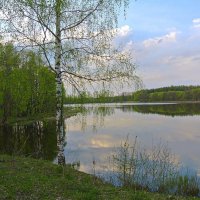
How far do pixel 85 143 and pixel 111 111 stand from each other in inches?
721

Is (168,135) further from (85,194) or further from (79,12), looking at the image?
(85,194)

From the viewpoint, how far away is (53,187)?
11.6 meters

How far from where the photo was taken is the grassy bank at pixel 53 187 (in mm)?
10594

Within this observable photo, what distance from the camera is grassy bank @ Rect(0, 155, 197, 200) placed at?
10.6 metres

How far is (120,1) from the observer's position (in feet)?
46.3

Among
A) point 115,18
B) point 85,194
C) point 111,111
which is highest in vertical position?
point 115,18

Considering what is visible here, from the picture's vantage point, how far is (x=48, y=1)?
13.6m

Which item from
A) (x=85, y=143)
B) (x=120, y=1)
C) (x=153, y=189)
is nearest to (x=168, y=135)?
(x=85, y=143)

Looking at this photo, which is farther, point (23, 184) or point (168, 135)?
point (168, 135)

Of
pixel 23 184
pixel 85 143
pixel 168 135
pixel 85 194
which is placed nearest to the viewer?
pixel 85 194

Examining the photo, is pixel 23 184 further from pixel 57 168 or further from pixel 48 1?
pixel 48 1

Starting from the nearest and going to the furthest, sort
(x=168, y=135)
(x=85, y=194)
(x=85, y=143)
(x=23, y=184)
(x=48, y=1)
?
(x=85, y=194)
(x=23, y=184)
(x=48, y=1)
(x=85, y=143)
(x=168, y=135)

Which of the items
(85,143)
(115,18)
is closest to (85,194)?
(115,18)

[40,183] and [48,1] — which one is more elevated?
[48,1]
